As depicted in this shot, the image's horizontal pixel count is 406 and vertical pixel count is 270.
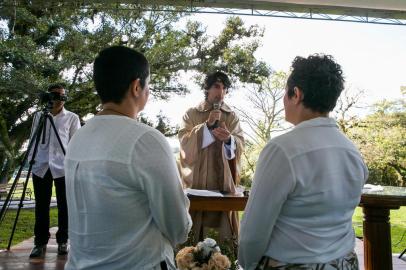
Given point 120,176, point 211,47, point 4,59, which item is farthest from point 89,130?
point 211,47

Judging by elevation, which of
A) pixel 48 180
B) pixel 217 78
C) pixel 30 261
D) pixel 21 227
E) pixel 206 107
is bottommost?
pixel 21 227

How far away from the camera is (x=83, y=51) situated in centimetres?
782

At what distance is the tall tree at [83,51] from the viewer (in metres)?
7.13

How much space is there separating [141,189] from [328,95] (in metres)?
0.59

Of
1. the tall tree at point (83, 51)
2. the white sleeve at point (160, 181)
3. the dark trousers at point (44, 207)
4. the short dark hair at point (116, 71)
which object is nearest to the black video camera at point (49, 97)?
the dark trousers at point (44, 207)

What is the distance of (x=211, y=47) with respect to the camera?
29.0 ft

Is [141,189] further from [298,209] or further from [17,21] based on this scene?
[17,21]

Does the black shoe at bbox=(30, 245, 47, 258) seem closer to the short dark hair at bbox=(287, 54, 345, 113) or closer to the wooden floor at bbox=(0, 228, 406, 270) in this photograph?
the wooden floor at bbox=(0, 228, 406, 270)

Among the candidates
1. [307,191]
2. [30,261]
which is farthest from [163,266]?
[30,261]

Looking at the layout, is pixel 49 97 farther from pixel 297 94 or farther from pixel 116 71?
pixel 297 94

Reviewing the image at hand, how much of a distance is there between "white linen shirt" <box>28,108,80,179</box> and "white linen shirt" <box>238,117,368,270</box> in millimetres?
2676

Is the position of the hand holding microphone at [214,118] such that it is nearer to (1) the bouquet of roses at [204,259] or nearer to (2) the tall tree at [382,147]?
(1) the bouquet of roses at [204,259]

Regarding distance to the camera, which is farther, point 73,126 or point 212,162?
point 73,126

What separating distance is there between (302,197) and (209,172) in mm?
1899
